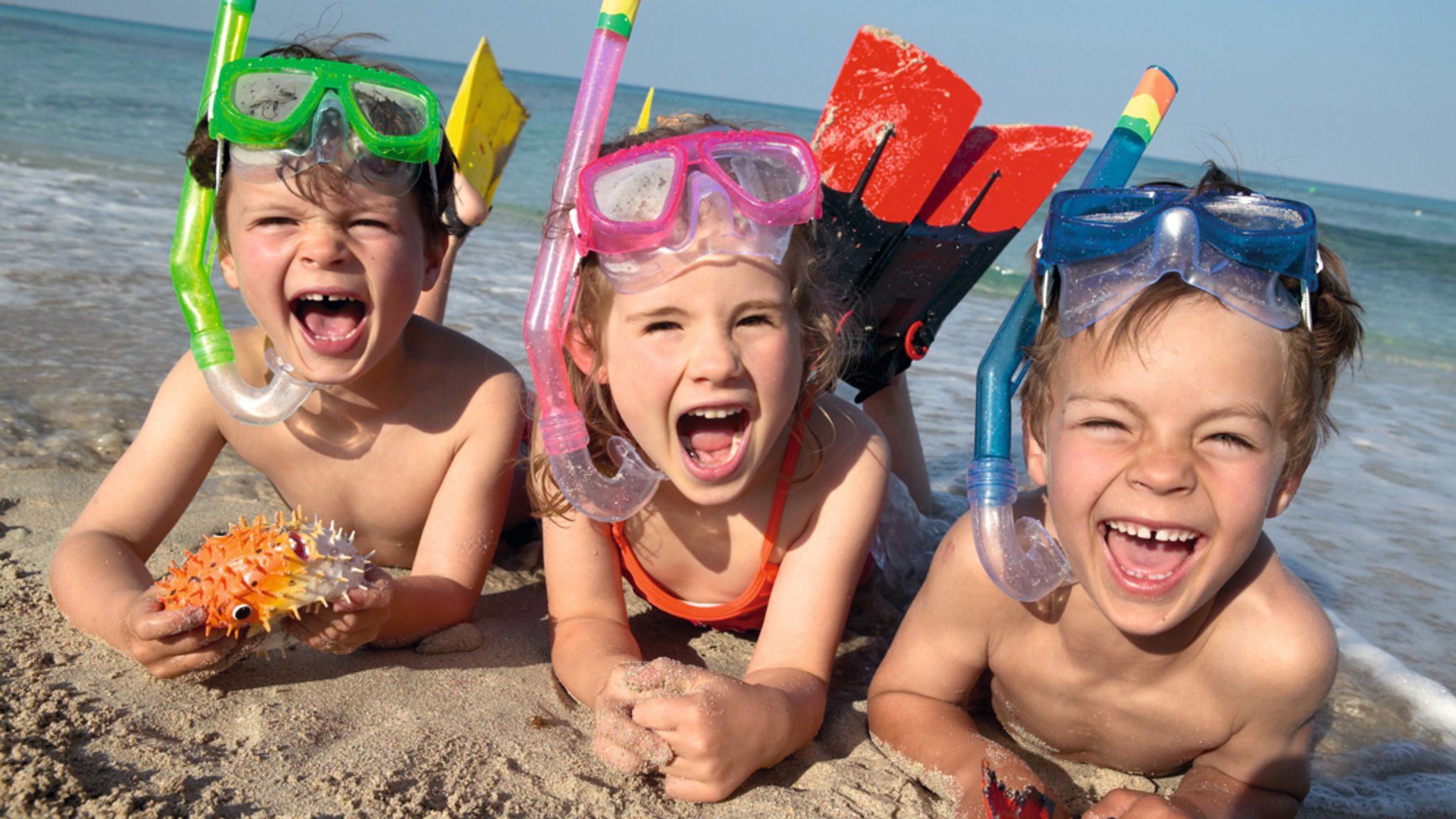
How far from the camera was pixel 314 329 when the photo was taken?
2.90m

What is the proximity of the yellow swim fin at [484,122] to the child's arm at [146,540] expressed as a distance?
1.33 metres

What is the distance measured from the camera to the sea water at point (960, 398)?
10.4 feet

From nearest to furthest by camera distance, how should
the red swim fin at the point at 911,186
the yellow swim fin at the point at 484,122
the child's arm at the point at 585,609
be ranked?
the child's arm at the point at 585,609 < the red swim fin at the point at 911,186 < the yellow swim fin at the point at 484,122

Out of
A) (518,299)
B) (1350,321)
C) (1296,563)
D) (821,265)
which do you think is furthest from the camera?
(518,299)

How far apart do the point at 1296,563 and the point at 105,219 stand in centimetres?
763

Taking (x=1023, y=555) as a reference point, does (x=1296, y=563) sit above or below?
below

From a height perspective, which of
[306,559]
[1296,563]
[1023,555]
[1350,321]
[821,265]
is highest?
[1350,321]

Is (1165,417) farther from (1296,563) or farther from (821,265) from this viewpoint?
(1296,563)

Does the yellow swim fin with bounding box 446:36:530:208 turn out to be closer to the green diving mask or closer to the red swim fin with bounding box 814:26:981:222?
the green diving mask

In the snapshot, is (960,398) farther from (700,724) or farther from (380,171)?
(700,724)

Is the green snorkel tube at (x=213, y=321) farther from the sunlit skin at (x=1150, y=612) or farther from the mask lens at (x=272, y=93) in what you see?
the sunlit skin at (x=1150, y=612)

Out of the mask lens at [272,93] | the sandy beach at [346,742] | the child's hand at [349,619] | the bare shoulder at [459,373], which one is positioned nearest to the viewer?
the sandy beach at [346,742]

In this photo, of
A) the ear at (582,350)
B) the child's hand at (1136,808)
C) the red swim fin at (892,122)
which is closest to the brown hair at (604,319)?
the ear at (582,350)

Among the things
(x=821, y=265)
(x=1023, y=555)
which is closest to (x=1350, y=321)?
(x=1023, y=555)
